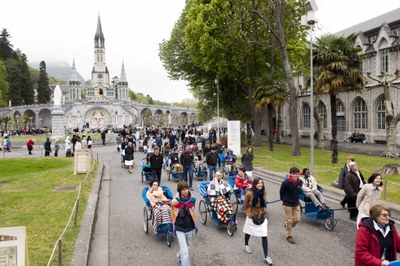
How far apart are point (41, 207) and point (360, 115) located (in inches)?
1367

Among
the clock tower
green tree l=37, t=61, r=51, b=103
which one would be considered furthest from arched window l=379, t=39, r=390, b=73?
the clock tower

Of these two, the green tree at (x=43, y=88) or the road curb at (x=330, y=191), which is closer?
the road curb at (x=330, y=191)

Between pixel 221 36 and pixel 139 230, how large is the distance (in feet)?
71.5

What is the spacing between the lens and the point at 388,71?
33531 mm

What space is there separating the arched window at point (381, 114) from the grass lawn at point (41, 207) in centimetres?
2871

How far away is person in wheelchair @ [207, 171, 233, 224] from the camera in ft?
28.9

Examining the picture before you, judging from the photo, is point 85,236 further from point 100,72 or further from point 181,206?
point 100,72

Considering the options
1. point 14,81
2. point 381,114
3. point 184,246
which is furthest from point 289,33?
point 14,81

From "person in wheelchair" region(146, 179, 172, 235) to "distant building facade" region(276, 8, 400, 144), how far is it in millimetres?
29259

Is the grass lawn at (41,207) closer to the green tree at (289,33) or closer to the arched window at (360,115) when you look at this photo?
the green tree at (289,33)

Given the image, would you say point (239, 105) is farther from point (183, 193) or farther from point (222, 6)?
point (183, 193)

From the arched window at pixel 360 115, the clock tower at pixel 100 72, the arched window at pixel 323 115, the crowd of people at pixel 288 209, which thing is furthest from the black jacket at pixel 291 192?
the clock tower at pixel 100 72

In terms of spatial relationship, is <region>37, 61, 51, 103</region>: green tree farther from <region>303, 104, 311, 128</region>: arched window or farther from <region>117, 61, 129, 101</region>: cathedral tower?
<region>303, 104, 311, 128</region>: arched window

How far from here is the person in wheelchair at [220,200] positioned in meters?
8.80
